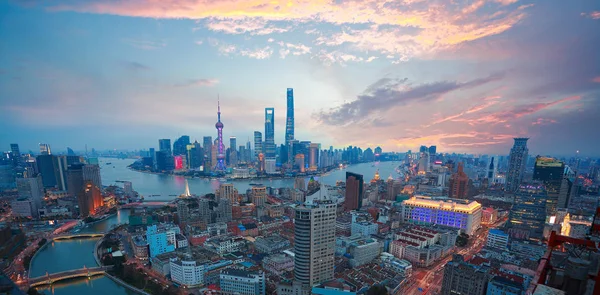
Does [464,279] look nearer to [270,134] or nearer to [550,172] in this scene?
[550,172]

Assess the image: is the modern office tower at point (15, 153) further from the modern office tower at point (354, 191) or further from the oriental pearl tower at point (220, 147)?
the modern office tower at point (354, 191)

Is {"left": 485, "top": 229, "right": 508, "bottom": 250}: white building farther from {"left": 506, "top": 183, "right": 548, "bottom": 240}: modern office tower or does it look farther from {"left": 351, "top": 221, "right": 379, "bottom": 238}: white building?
{"left": 351, "top": 221, "right": 379, "bottom": 238}: white building

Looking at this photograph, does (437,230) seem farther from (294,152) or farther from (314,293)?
(294,152)

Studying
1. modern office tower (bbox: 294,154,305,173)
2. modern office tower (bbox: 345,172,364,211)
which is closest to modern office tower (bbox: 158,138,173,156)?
modern office tower (bbox: 294,154,305,173)

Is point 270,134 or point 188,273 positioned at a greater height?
point 270,134

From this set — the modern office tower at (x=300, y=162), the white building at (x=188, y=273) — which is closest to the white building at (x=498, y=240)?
the white building at (x=188, y=273)

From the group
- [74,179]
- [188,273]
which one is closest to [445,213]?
[188,273]

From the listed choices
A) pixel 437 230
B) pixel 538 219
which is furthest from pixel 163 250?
pixel 538 219

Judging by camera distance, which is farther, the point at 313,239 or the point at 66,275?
the point at 66,275
